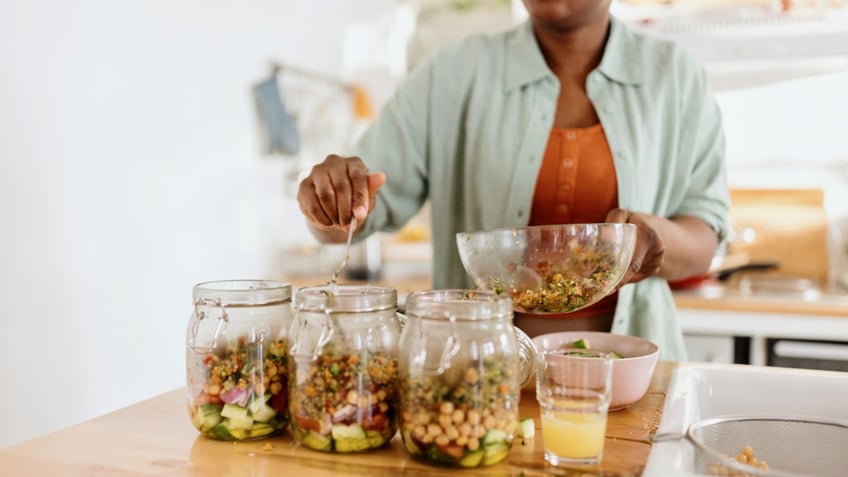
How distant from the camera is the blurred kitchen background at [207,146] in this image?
5.55 feet

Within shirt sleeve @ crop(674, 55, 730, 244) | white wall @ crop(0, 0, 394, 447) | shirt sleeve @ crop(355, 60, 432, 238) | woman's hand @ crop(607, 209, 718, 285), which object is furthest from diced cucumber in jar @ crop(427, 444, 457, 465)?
white wall @ crop(0, 0, 394, 447)

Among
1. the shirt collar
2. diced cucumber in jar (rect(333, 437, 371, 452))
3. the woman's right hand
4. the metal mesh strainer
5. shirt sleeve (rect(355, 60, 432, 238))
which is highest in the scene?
the shirt collar

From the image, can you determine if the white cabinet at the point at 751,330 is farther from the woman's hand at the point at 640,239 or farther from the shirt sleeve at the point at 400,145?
the woman's hand at the point at 640,239

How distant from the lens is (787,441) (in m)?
0.85

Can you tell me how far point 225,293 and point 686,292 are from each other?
5.73 ft

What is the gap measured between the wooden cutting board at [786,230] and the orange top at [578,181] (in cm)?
148

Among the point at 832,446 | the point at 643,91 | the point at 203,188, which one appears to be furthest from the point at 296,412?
the point at 203,188

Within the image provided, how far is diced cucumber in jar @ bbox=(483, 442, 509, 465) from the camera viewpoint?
0.70 meters

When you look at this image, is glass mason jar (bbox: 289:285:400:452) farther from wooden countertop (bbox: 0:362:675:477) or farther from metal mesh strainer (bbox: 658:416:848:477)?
metal mesh strainer (bbox: 658:416:848:477)

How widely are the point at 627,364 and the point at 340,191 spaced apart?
407mm

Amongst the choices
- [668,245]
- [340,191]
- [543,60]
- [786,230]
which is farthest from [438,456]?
[786,230]

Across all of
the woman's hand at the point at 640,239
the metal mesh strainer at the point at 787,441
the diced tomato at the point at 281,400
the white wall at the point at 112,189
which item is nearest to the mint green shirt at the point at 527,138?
the woman's hand at the point at 640,239

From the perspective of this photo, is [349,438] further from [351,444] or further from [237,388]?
[237,388]

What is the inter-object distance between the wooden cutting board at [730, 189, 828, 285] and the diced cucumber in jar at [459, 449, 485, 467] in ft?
7.05
